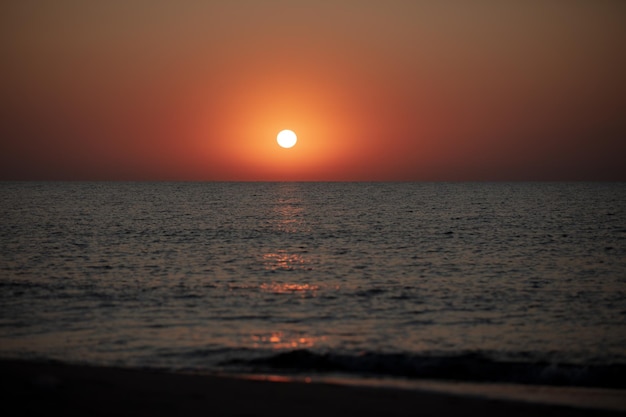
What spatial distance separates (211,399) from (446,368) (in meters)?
6.30

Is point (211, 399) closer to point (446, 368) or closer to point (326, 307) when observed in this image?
point (446, 368)

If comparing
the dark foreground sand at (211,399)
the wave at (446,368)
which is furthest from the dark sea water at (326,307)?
the dark foreground sand at (211,399)

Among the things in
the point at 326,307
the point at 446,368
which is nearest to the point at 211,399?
the point at 446,368

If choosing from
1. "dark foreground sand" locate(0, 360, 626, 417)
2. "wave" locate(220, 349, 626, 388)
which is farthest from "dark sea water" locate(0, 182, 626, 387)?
"dark foreground sand" locate(0, 360, 626, 417)

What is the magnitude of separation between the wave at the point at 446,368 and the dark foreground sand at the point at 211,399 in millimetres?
2106

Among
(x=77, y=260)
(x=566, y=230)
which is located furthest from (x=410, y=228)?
(x=77, y=260)

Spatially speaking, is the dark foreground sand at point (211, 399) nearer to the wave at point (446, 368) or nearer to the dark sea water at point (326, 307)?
the dark sea water at point (326, 307)

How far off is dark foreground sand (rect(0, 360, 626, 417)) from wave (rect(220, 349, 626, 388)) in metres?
2.11

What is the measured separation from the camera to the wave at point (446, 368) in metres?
14.7

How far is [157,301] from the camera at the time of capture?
76.6ft

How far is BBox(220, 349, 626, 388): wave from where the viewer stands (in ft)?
48.4

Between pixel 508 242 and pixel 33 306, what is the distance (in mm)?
37056

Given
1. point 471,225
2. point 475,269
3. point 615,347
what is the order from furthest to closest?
point 471,225
point 475,269
point 615,347

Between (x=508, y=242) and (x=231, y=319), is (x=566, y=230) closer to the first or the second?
(x=508, y=242)
